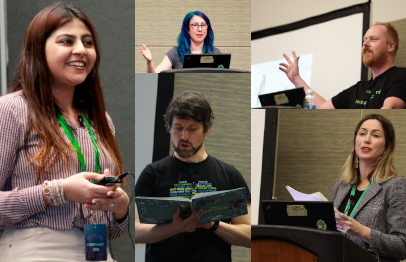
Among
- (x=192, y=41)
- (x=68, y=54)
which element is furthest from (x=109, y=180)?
(x=192, y=41)

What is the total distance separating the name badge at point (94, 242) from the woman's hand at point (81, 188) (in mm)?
91

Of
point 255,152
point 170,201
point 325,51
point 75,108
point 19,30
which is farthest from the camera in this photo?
point 325,51

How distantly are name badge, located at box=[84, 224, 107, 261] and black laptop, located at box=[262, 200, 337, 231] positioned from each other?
0.69 meters

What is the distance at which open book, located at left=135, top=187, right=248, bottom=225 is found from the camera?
1.39 metres

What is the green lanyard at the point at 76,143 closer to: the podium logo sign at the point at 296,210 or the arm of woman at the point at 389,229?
the podium logo sign at the point at 296,210

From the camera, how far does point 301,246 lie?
4.88ft

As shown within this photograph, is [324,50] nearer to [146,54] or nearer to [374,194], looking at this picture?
[146,54]

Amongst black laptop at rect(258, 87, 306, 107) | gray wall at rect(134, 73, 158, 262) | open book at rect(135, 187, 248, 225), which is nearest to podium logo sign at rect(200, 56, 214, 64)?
black laptop at rect(258, 87, 306, 107)

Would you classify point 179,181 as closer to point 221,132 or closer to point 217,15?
point 221,132

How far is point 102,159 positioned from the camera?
4.89 ft

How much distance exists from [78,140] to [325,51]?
2982 mm

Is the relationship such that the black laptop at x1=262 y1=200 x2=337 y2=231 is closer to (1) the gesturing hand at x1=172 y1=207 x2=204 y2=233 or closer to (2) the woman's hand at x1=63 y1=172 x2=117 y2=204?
(1) the gesturing hand at x1=172 y1=207 x2=204 y2=233

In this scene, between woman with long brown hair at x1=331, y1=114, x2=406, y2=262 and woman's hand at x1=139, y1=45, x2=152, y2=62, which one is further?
woman's hand at x1=139, y1=45, x2=152, y2=62

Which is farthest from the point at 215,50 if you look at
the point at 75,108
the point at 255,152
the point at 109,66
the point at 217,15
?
the point at 75,108
